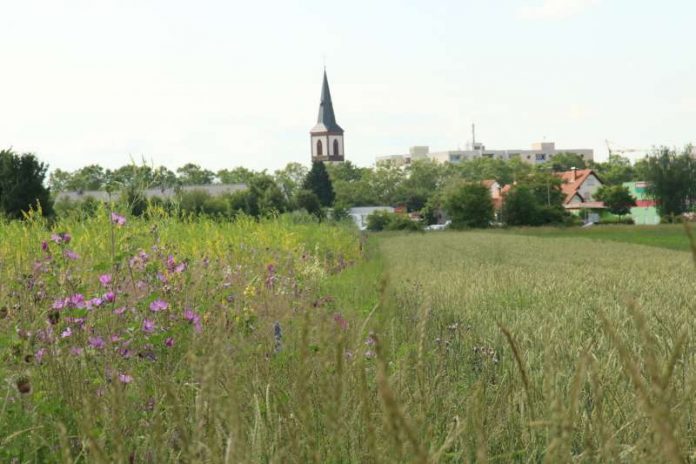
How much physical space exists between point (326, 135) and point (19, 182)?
128956 mm

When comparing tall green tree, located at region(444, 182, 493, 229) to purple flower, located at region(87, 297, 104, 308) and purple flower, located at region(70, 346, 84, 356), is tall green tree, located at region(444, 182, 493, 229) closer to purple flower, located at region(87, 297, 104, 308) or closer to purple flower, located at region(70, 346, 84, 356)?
purple flower, located at region(87, 297, 104, 308)

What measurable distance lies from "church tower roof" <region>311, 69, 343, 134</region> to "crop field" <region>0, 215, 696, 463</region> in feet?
483

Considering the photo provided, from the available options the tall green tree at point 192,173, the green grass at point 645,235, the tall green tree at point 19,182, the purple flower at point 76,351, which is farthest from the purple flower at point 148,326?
the tall green tree at point 192,173

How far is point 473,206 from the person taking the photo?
225 feet

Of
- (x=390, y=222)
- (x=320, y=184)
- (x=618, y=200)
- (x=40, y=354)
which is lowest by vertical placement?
(x=390, y=222)

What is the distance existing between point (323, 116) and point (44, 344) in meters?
155

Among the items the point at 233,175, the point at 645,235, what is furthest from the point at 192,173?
the point at 645,235

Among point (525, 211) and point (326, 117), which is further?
point (326, 117)

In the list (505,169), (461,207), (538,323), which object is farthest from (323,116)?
(538,323)

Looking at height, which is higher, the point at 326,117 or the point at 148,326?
the point at 326,117

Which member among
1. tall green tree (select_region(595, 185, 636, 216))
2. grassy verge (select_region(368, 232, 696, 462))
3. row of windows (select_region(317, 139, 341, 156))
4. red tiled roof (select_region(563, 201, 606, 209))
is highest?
row of windows (select_region(317, 139, 341, 156))

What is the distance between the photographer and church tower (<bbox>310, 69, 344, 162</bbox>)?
155m

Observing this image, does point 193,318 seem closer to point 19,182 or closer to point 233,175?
point 19,182

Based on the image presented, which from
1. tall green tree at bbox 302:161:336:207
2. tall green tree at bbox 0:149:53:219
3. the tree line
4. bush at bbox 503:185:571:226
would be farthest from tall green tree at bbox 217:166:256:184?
tall green tree at bbox 0:149:53:219
